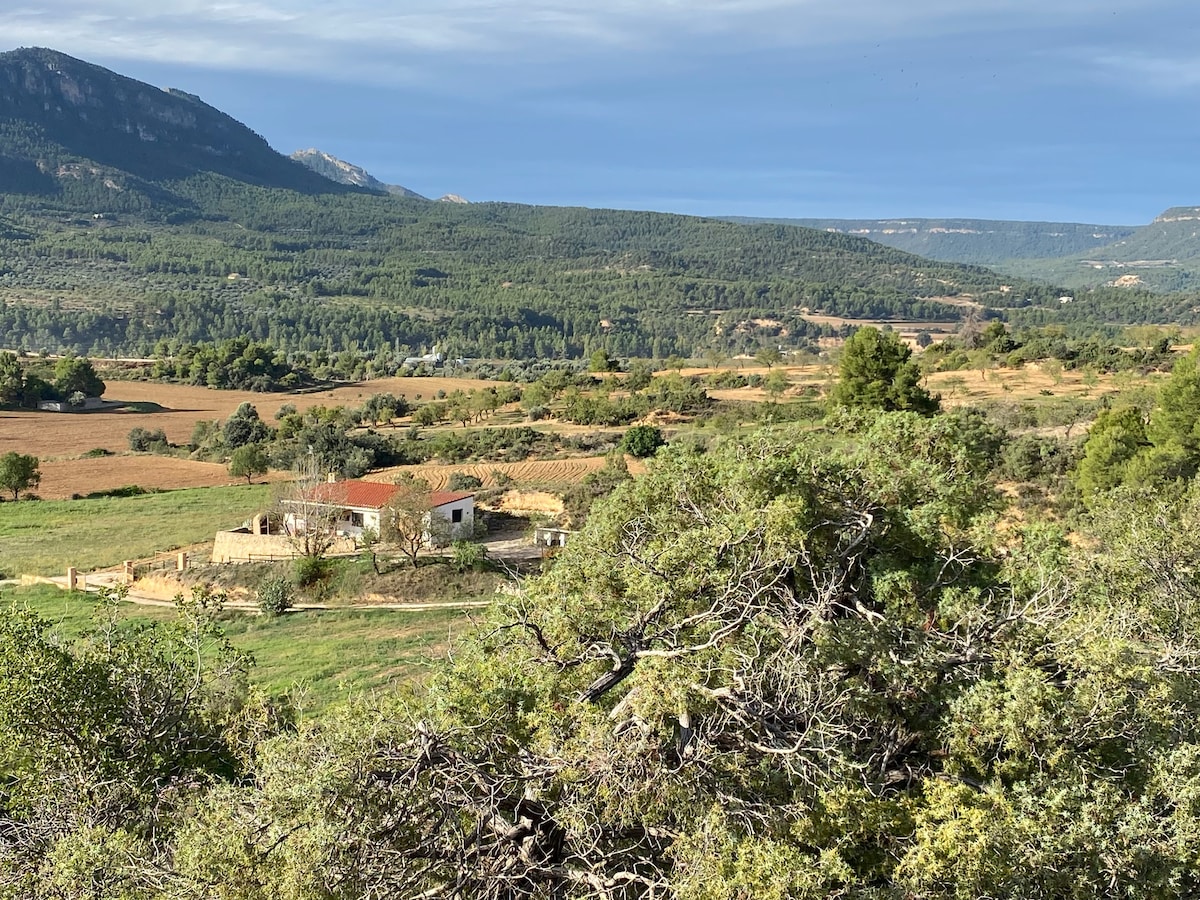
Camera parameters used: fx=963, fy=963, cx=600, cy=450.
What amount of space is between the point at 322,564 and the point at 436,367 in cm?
8818

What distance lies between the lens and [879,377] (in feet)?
103

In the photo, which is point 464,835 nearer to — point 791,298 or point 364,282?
point 791,298

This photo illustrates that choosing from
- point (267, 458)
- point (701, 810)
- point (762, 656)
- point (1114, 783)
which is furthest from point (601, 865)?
point (267, 458)

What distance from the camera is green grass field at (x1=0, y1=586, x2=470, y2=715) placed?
16047mm

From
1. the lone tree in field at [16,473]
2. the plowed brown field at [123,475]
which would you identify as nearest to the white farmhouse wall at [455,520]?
the plowed brown field at [123,475]

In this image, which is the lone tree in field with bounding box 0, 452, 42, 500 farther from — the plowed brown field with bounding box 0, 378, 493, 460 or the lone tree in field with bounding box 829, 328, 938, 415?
the lone tree in field with bounding box 829, 328, 938, 415

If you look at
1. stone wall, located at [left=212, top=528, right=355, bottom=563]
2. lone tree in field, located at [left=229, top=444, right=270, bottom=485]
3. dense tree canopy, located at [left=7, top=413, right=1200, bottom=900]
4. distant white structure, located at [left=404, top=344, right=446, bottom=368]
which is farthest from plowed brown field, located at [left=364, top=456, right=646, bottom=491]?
distant white structure, located at [left=404, top=344, right=446, bottom=368]

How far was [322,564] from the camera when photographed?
25516 mm

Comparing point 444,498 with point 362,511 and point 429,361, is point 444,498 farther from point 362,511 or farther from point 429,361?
point 429,361

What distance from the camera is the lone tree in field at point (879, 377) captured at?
3014 cm

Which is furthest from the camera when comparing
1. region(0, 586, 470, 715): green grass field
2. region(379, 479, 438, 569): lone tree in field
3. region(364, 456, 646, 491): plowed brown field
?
region(364, 456, 646, 491): plowed brown field

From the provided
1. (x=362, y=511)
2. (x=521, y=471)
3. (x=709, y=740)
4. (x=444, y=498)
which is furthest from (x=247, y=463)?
(x=709, y=740)

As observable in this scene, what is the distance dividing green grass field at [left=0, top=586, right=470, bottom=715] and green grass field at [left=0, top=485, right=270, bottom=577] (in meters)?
3.31

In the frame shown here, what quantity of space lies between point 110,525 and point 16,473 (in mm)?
7860
